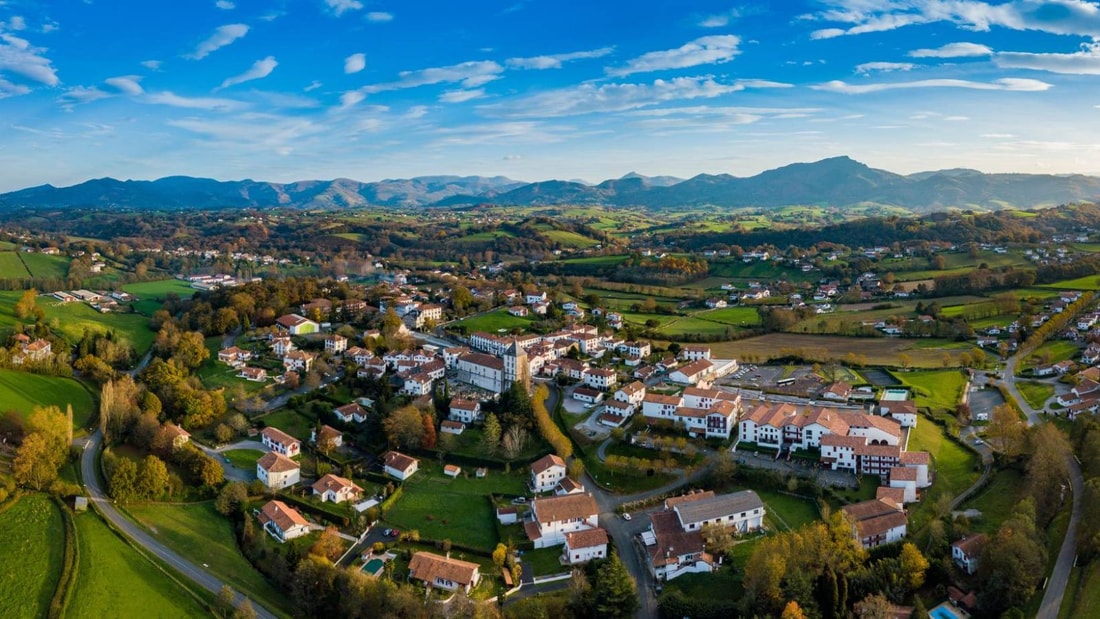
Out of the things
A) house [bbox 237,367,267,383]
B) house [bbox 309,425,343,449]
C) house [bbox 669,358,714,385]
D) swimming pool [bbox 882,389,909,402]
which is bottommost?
swimming pool [bbox 882,389,909,402]

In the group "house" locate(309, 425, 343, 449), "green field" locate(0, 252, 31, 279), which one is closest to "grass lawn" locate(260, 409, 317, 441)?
"house" locate(309, 425, 343, 449)

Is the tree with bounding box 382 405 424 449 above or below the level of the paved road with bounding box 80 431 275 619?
above

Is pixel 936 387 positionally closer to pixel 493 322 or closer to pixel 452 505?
pixel 452 505

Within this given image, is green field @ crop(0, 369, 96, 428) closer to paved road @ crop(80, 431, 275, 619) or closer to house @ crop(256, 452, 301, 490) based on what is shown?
paved road @ crop(80, 431, 275, 619)

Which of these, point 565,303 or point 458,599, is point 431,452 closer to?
point 458,599

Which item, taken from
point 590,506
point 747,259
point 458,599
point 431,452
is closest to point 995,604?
point 590,506
